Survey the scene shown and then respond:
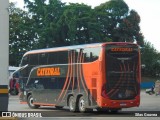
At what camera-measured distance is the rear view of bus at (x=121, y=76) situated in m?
19.5

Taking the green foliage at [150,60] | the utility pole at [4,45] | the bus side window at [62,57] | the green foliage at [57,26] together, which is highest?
the green foliage at [57,26]

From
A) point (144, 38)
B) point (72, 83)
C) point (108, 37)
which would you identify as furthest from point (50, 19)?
point (72, 83)

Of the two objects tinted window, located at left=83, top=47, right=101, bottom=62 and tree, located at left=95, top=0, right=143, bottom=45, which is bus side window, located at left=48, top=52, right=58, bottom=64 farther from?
tree, located at left=95, top=0, right=143, bottom=45

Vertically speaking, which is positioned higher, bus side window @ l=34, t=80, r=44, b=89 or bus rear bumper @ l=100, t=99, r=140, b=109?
bus side window @ l=34, t=80, r=44, b=89

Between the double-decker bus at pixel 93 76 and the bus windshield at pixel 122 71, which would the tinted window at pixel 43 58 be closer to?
the double-decker bus at pixel 93 76

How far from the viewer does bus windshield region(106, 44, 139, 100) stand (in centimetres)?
1955

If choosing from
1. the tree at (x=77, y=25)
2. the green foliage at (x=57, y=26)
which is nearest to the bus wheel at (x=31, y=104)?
the green foliage at (x=57, y=26)

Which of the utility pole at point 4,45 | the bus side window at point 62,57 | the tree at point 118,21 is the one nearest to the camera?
the utility pole at point 4,45

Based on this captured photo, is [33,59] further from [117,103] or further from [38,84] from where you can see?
[117,103]

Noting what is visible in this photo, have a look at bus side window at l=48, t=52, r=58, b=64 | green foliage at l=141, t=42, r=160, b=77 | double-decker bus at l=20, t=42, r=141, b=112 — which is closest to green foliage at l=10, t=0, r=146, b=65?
green foliage at l=141, t=42, r=160, b=77

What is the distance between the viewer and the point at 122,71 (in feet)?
64.6

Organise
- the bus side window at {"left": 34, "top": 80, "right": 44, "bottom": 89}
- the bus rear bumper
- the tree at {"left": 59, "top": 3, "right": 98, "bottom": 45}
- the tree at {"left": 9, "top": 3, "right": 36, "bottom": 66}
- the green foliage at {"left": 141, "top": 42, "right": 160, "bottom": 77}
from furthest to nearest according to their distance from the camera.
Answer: the green foliage at {"left": 141, "top": 42, "right": 160, "bottom": 77} → the tree at {"left": 59, "top": 3, "right": 98, "bottom": 45} → the tree at {"left": 9, "top": 3, "right": 36, "bottom": 66} → the bus side window at {"left": 34, "top": 80, "right": 44, "bottom": 89} → the bus rear bumper

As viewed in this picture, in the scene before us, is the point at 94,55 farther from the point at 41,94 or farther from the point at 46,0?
the point at 46,0

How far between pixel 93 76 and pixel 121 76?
1220 millimetres
